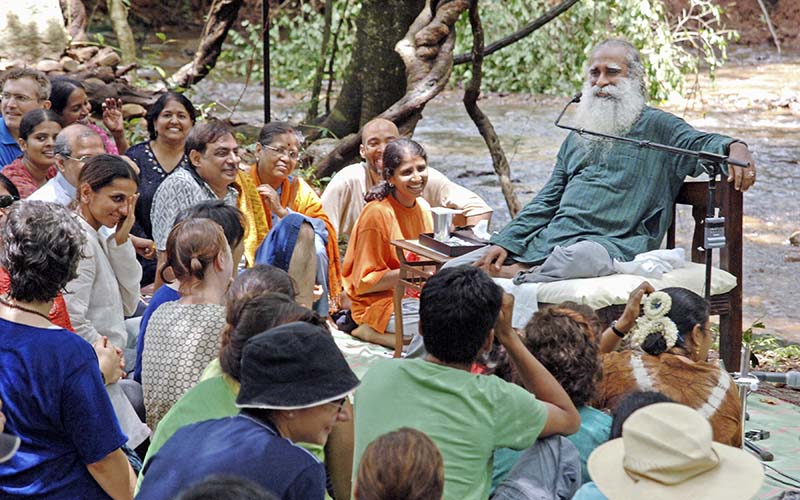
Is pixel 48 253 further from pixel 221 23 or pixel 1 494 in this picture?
pixel 221 23

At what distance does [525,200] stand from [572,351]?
640cm

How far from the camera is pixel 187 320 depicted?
3254 mm

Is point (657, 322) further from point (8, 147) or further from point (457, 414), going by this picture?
point (8, 147)

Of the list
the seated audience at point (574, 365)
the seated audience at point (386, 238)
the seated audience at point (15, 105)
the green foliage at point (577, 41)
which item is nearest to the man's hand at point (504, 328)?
the seated audience at point (574, 365)

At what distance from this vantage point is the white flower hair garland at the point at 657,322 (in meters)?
3.49

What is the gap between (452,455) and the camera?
272cm

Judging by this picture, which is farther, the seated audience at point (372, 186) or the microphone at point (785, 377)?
the seated audience at point (372, 186)

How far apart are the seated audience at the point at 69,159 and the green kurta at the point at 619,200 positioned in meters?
1.91

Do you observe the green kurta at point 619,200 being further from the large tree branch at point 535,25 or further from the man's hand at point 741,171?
the large tree branch at point 535,25

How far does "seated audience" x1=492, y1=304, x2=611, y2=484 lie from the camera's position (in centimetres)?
307

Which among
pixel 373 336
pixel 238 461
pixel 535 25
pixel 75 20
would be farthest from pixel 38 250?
pixel 75 20

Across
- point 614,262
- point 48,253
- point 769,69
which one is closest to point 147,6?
point 769,69

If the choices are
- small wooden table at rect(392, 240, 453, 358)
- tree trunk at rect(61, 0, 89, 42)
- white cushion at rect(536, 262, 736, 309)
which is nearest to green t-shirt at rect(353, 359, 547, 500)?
white cushion at rect(536, 262, 736, 309)

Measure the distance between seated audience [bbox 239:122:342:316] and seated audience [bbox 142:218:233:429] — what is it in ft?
5.04
